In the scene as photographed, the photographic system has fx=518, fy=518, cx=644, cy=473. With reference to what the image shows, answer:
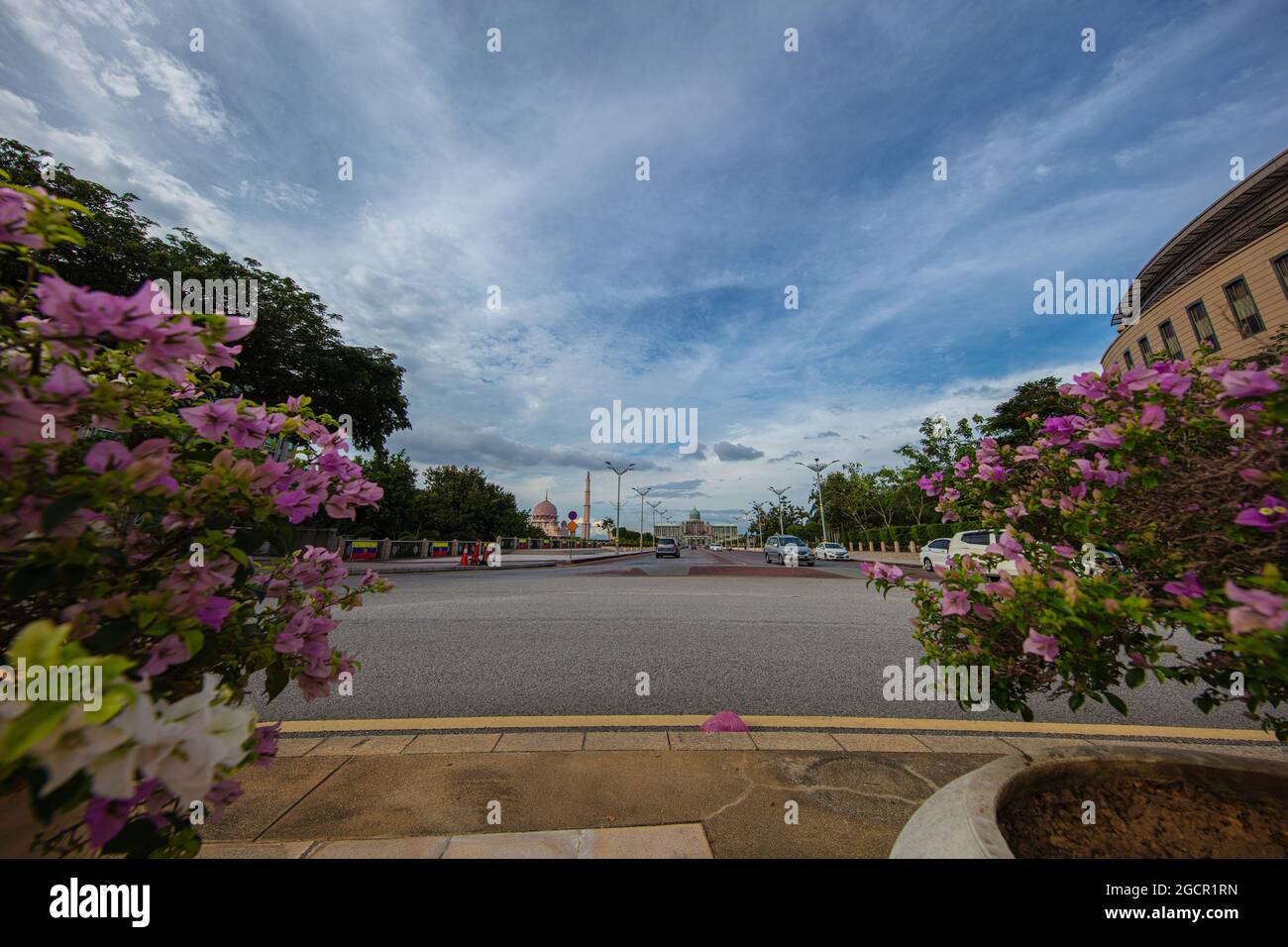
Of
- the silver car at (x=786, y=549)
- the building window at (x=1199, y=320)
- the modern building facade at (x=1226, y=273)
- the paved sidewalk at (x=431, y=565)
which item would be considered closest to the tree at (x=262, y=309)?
the paved sidewalk at (x=431, y=565)

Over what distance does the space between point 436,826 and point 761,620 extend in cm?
584

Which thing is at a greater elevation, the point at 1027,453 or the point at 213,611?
the point at 1027,453

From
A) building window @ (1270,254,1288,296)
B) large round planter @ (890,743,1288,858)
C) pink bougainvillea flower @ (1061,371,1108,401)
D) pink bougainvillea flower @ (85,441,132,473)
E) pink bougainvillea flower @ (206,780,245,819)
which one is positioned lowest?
large round planter @ (890,743,1288,858)

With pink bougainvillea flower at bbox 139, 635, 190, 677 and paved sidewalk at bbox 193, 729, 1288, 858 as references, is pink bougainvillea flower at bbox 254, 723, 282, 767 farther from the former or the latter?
paved sidewalk at bbox 193, 729, 1288, 858

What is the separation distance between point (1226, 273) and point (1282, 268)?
2374mm

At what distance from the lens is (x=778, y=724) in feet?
10.7

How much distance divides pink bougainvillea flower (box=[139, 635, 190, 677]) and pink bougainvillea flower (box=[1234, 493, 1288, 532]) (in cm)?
Answer: 229

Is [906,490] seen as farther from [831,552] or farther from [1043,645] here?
[1043,645]

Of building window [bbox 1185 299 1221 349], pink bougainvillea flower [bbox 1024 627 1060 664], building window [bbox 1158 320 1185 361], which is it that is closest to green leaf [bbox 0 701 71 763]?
pink bougainvillea flower [bbox 1024 627 1060 664]

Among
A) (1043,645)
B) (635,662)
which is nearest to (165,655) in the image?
(1043,645)

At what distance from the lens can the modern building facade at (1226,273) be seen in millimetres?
21438

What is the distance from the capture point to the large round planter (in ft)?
4.32

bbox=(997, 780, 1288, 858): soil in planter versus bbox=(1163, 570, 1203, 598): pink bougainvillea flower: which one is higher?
bbox=(1163, 570, 1203, 598): pink bougainvillea flower
